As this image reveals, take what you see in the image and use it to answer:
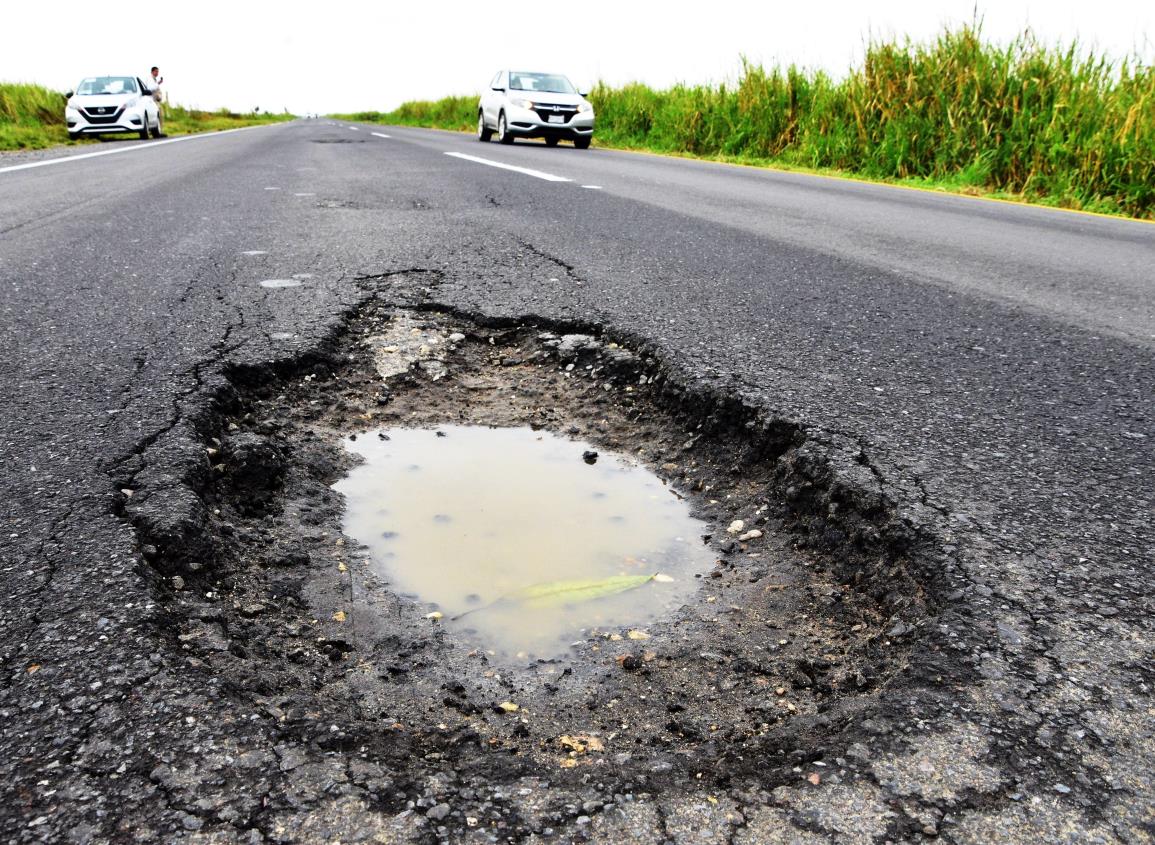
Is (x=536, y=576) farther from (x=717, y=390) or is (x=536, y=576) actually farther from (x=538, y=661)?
(x=717, y=390)

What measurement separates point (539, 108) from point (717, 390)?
1333cm

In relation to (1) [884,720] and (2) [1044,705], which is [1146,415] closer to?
(2) [1044,705]

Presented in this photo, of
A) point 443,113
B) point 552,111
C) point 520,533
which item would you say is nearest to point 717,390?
point 520,533

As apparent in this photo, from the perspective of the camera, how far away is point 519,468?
2594 mm

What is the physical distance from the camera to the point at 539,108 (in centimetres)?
1477

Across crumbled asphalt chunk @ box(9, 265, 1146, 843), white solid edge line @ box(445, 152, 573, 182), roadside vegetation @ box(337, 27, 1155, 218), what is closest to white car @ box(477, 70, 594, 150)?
roadside vegetation @ box(337, 27, 1155, 218)

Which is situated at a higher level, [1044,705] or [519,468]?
[1044,705]

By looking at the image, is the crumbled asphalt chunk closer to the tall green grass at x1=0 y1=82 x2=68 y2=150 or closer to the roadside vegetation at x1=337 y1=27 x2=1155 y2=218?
the roadside vegetation at x1=337 y1=27 x2=1155 y2=218

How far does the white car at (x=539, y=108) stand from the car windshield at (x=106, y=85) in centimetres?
857

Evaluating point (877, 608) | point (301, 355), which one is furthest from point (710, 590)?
point (301, 355)

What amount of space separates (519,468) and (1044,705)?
1.61 meters

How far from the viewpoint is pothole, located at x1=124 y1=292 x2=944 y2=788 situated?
1410mm

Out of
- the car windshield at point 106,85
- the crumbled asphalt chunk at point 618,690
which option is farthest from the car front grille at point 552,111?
the crumbled asphalt chunk at point 618,690

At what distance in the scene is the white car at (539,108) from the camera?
48.4ft
